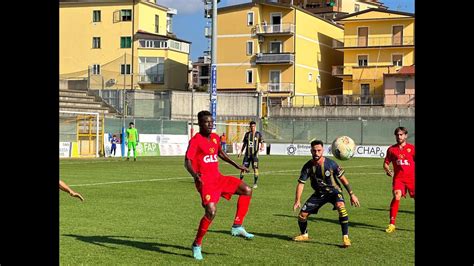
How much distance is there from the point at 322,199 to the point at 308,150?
41360 mm

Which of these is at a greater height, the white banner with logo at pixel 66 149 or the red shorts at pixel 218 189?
the red shorts at pixel 218 189

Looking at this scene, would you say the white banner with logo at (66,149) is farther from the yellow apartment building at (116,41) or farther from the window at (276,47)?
the window at (276,47)

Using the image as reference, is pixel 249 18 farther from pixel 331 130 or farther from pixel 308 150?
pixel 308 150

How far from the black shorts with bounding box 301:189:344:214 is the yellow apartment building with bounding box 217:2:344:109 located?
210 feet

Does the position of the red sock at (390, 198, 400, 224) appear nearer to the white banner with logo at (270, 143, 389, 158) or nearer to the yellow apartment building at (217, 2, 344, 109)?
the white banner with logo at (270, 143, 389, 158)

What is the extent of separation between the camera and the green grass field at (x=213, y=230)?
9.43 metres

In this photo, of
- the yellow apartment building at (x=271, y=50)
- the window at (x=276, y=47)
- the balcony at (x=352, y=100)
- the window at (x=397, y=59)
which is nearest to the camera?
the balcony at (x=352, y=100)

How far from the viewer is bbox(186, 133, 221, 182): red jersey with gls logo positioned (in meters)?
10.0

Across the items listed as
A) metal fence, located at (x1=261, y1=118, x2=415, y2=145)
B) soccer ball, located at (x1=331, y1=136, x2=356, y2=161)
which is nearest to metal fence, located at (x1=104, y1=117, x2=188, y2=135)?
metal fence, located at (x1=261, y1=118, x2=415, y2=145)

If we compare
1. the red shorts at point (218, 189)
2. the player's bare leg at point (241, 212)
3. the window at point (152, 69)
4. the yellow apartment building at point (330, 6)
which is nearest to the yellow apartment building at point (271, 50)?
the window at point (152, 69)

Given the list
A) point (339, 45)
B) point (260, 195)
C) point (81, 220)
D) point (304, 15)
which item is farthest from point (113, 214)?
point (339, 45)

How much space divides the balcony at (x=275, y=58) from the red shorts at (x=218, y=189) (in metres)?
65.8
